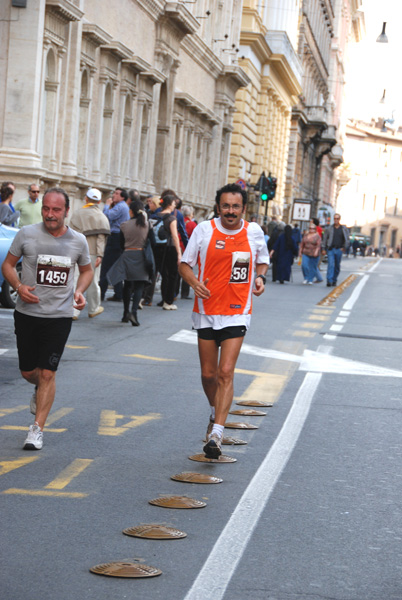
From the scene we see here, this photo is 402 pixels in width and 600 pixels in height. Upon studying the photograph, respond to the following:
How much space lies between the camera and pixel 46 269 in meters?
7.61

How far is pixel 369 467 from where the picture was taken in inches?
286

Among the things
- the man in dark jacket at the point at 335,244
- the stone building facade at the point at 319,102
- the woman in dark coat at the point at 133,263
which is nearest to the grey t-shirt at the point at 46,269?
the woman in dark coat at the point at 133,263

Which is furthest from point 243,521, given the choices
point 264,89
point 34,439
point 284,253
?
point 264,89

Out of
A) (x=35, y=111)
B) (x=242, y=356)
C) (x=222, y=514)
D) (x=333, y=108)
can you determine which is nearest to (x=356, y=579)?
(x=222, y=514)

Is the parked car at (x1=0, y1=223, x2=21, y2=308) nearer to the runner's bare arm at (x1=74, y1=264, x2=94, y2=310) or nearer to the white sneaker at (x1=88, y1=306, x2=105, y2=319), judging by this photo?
the white sneaker at (x1=88, y1=306, x2=105, y2=319)

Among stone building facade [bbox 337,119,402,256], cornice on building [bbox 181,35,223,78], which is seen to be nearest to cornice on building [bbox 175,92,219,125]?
cornice on building [bbox 181,35,223,78]

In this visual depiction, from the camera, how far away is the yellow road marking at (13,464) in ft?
22.0

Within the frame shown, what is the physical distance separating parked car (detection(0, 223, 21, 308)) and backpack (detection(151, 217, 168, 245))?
8.55 feet

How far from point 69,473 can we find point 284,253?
23942mm

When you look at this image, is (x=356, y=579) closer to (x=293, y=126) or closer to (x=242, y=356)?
(x=242, y=356)

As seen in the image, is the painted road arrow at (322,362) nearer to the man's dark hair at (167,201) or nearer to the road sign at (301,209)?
the man's dark hair at (167,201)

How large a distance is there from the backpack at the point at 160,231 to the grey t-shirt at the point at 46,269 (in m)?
10.7

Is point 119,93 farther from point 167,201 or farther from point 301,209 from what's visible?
point 301,209

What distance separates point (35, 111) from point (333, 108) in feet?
253
